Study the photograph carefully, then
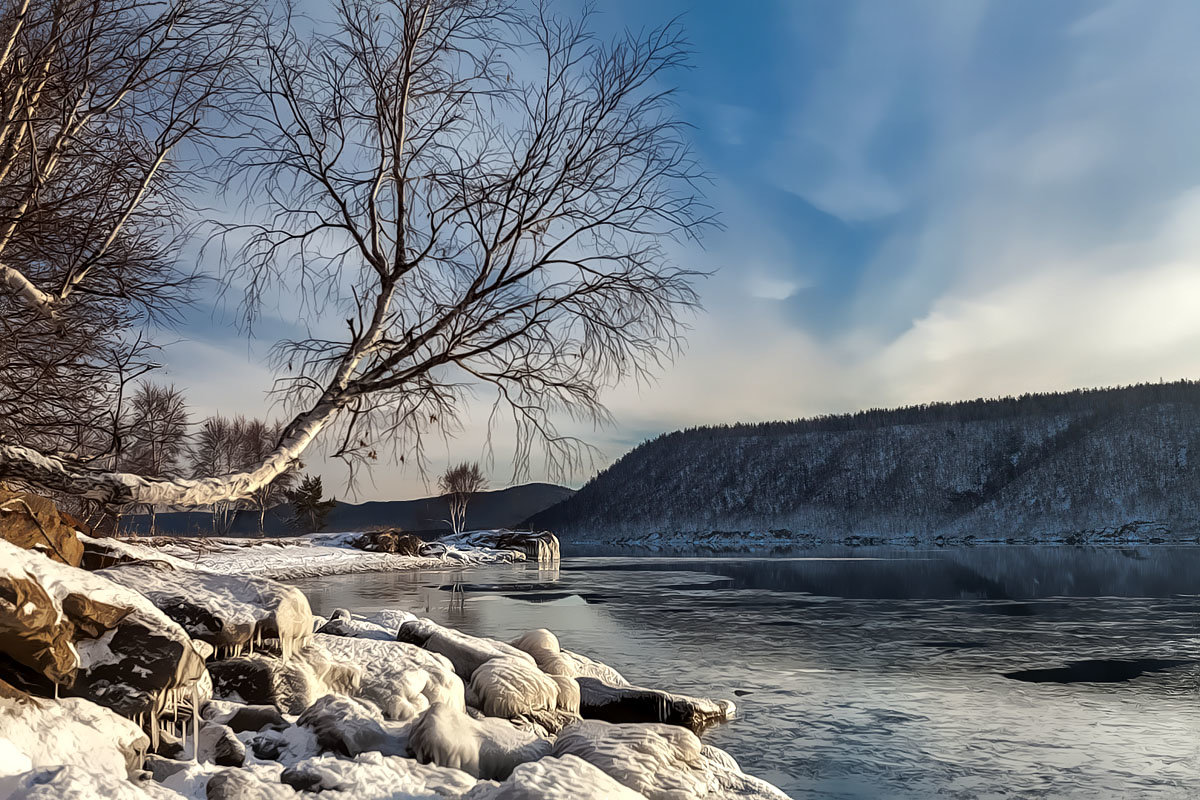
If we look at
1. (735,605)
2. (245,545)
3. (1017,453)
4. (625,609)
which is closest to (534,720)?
(625,609)

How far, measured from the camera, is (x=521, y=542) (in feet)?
156

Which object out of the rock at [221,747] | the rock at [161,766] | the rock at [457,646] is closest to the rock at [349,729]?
the rock at [221,747]

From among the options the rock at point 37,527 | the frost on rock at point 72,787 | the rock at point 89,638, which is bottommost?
the frost on rock at point 72,787

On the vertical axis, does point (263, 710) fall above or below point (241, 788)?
above

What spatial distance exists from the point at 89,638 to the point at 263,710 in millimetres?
1229

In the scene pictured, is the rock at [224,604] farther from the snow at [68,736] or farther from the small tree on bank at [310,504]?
the small tree on bank at [310,504]

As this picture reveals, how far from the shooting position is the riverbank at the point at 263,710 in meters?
4.50

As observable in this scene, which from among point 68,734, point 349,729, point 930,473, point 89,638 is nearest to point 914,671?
point 349,729

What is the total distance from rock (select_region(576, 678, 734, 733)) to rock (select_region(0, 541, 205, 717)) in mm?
3705

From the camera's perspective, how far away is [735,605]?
18.4 metres

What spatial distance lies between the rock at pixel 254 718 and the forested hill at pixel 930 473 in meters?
107

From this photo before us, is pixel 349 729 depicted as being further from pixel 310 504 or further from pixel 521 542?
pixel 310 504

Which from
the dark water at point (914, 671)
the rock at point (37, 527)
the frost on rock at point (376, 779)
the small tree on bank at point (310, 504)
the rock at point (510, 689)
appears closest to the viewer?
the frost on rock at point (376, 779)

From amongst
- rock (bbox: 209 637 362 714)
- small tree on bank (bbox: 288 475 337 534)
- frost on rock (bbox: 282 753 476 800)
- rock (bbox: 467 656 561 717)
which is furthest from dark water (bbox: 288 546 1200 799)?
small tree on bank (bbox: 288 475 337 534)
